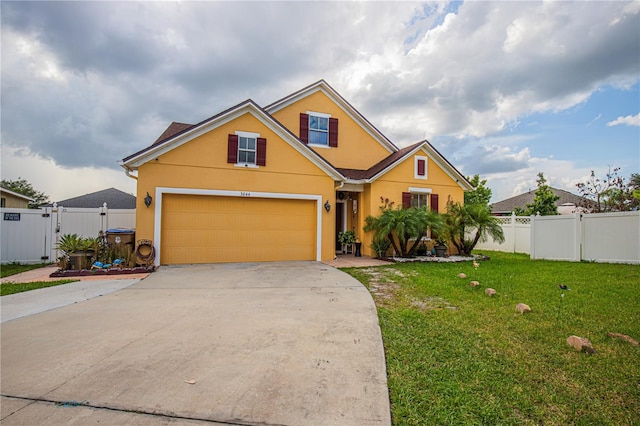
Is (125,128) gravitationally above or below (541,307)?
above

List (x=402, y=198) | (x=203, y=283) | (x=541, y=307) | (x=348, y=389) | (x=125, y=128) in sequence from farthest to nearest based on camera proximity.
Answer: (x=125, y=128)
(x=402, y=198)
(x=203, y=283)
(x=541, y=307)
(x=348, y=389)

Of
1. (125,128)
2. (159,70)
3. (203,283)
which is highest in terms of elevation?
(159,70)

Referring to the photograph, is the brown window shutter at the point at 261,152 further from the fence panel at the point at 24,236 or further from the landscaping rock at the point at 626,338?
the landscaping rock at the point at 626,338

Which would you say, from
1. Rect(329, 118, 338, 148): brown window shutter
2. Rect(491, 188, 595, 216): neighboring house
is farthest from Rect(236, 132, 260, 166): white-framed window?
Rect(491, 188, 595, 216): neighboring house

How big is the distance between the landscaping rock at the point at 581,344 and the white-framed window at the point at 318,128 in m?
11.9

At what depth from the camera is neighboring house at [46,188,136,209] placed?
22275mm

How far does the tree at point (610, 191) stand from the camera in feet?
45.2

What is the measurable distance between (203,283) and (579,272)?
405 inches

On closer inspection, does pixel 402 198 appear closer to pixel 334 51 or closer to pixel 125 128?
pixel 334 51

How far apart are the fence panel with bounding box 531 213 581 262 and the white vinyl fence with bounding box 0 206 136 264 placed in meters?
16.8

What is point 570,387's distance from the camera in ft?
8.86

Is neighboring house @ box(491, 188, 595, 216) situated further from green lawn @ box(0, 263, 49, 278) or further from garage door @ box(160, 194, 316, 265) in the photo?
green lawn @ box(0, 263, 49, 278)

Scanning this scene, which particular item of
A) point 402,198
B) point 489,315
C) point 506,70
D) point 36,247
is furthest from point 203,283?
point 506,70

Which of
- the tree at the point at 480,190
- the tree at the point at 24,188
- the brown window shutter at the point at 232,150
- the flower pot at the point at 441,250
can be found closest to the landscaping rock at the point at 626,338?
the flower pot at the point at 441,250
